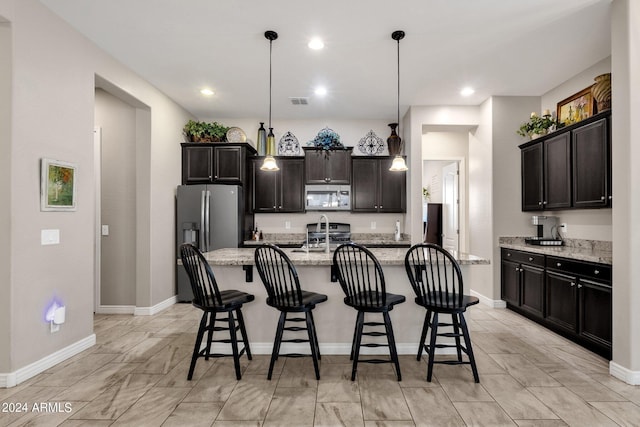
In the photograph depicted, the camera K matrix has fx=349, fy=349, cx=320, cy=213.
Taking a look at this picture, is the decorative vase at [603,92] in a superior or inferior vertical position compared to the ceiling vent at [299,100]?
inferior

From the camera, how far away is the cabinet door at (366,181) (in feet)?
18.7

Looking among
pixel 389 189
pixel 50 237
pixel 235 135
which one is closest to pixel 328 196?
pixel 389 189

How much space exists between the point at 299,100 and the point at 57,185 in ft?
→ 10.3

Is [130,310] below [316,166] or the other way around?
below

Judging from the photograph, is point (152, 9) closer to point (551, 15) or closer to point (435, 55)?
point (435, 55)

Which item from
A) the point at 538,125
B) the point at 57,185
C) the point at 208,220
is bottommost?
the point at 208,220

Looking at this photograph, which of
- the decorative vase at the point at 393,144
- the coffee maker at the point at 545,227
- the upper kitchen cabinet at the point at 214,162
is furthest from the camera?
the decorative vase at the point at 393,144

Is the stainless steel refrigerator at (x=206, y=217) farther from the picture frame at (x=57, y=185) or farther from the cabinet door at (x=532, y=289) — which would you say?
the cabinet door at (x=532, y=289)

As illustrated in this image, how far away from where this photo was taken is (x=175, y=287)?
5.09 metres

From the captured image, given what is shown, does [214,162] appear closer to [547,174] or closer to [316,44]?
[316,44]

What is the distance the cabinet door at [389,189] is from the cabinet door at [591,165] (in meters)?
2.39

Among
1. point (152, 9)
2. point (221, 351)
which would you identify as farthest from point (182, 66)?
point (221, 351)

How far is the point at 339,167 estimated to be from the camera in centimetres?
566

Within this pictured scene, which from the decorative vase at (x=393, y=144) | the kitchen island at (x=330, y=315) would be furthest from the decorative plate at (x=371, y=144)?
the kitchen island at (x=330, y=315)
